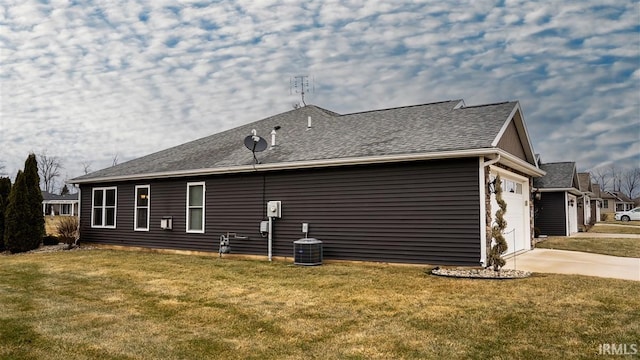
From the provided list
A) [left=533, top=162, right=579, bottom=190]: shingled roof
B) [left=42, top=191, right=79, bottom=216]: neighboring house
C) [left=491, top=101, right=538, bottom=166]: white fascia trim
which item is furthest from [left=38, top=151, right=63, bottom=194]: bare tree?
[left=491, top=101, right=538, bottom=166]: white fascia trim

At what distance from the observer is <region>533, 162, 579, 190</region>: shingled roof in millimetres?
19859

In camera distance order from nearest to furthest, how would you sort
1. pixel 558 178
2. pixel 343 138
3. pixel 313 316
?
1. pixel 313 316
2. pixel 343 138
3. pixel 558 178

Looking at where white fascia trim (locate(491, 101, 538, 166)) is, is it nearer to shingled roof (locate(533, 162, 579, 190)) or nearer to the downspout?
the downspout

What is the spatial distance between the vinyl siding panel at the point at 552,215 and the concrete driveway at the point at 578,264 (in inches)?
355

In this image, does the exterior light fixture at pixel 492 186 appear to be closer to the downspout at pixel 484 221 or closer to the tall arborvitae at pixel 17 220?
the downspout at pixel 484 221

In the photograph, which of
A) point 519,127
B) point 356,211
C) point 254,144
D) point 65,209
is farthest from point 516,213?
point 65,209

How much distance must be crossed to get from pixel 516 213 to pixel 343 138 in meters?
5.13

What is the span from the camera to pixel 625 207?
59.4 metres

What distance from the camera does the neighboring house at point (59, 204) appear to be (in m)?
47.4

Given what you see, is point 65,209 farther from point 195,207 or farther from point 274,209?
point 274,209

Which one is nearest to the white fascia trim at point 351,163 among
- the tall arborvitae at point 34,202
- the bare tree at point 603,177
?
the tall arborvitae at point 34,202

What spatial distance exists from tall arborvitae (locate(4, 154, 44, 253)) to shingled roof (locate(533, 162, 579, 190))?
1979cm

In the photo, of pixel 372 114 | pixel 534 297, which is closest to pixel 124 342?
pixel 534 297

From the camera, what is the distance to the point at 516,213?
38.6ft
